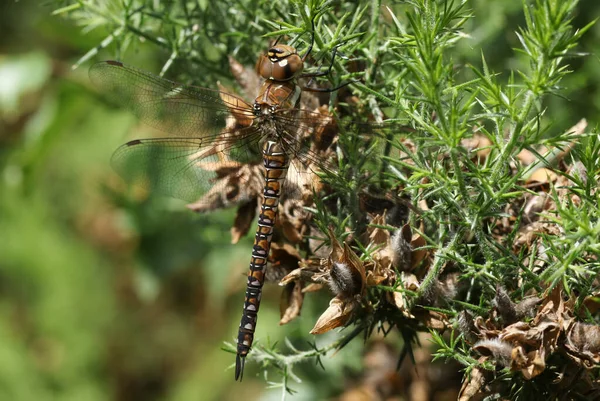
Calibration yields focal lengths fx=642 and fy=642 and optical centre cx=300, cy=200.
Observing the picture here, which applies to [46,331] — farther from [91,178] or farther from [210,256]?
[210,256]

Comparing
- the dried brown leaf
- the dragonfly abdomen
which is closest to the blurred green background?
the dragonfly abdomen

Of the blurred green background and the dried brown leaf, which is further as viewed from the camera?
the blurred green background

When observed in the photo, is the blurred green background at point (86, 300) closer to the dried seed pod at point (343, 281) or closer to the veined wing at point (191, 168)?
the veined wing at point (191, 168)

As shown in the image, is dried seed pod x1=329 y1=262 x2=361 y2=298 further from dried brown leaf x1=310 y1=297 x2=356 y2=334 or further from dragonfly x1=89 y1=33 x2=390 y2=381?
dragonfly x1=89 y1=33 x2=390 y2=381

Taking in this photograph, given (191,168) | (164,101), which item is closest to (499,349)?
(191,168)

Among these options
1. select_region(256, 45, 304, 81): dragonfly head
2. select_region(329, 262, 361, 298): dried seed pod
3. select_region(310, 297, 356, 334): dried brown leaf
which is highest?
select_region(256, 45, 304, 81): dragonfly head

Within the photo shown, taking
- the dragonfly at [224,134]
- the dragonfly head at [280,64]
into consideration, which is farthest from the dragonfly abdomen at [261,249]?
the dragonfly head at [280,64]
